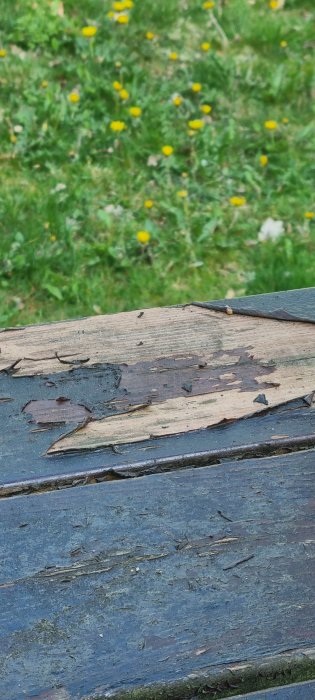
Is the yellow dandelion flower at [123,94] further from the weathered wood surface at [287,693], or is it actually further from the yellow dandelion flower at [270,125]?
the weathered wood surface at [287,693]

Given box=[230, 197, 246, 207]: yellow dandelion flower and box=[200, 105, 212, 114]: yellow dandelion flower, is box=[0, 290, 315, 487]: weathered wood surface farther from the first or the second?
box=[200, 105, 212, 114]: yellow dandelion flower

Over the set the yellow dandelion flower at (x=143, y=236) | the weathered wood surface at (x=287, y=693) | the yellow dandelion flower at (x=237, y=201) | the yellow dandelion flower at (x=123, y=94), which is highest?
the weathered wood surface at (x=287, y=693)

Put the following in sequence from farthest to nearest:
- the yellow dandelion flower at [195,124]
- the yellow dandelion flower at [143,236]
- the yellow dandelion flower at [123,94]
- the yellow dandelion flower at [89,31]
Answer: the yellow dandelion flower at [89,31]
the yellow dandelion flower at [123,94]
the yellow dandelion flower at [195,124]
the yellow dandelion flower at [143,236]

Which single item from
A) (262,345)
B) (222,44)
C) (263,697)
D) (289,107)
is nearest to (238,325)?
(262,345)

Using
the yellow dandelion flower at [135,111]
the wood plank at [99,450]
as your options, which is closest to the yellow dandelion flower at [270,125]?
the yellow dandelion flower at [135,111]

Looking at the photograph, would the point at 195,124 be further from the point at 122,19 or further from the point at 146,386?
the point at 146,386

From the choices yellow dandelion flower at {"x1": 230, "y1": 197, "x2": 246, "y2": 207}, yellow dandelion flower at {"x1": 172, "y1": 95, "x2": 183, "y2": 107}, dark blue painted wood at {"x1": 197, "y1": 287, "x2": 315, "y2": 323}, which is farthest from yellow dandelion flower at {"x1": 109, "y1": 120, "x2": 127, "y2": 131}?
dark blue painted wood at {"x1": 197, "y1": 287, "x2": 315, "y2": 323}
